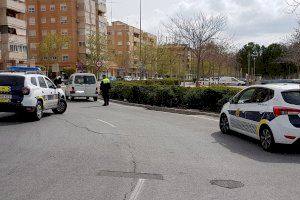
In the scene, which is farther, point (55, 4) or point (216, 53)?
point (55, 4)

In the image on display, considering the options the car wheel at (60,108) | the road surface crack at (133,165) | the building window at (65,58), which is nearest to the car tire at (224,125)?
the road surface crack at (133,165)

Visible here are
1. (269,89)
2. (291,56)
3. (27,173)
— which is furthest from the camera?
(291,56)

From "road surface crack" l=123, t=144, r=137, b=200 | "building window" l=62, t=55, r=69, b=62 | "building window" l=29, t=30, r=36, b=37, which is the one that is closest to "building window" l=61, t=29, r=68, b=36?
"building window" l=62, t=55, r=69, b=62

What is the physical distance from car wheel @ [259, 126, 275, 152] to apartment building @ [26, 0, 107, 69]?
80.9 meters

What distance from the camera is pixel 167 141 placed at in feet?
35.5

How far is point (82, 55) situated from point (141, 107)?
6987 centimetres

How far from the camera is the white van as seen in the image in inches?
1083

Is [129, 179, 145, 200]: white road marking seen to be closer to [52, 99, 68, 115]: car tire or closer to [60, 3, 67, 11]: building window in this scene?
[52, 99, 68, 115]: car tire

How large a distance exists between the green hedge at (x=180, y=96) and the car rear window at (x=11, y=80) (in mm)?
7918

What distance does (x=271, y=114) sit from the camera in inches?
379

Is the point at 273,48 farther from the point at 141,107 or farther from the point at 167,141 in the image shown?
the point at 167,141

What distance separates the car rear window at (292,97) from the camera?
9.56m

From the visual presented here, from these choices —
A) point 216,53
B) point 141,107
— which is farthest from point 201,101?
point 216,53

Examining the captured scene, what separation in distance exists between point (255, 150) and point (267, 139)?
37cm
